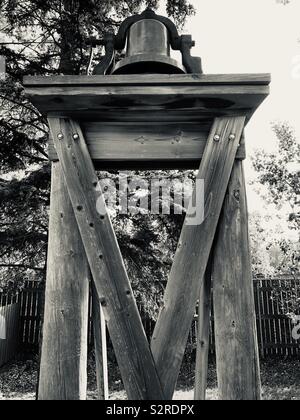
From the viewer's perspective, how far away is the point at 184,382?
759 centimetres

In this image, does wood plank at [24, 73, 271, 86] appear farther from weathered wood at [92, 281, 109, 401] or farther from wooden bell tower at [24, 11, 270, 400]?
weathered wood at [92, 281, 109, 401]

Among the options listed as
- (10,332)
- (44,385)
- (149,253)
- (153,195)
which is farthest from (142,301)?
(44,385)

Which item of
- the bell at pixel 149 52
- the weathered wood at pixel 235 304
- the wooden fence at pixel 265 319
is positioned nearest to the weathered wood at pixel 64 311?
the weathered wood at pixel 235 304

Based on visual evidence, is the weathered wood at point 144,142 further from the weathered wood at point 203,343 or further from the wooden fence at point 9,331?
the wooden fence at point 9,331

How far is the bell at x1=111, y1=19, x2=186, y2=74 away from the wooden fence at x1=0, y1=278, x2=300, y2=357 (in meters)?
7.98

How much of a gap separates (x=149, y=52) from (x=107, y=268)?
1.16 meters

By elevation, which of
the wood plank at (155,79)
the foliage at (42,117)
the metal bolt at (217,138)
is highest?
the foliage at (42,117)

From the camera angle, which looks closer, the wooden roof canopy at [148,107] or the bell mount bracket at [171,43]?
the wooden roof canopy at [148,107]

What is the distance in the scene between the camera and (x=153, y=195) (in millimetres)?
5883

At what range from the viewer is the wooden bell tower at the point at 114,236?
1.46 m

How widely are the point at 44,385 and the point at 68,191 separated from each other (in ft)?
2.69

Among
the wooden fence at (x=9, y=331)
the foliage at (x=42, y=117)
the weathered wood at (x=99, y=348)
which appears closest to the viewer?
the weathered wood at (x=99, y=348)

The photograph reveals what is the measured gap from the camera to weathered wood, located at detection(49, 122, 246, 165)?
1691 mm

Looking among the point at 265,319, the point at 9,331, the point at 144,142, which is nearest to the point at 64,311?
the point at 144,142
